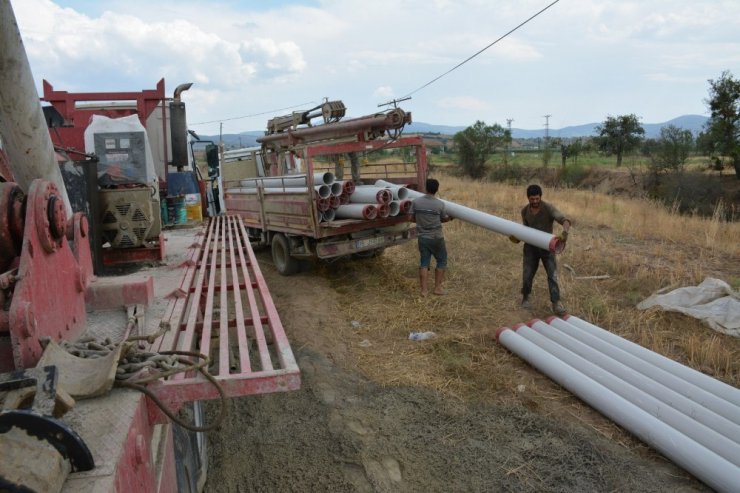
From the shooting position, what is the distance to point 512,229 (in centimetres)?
604

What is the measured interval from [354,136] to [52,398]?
21.2 ft

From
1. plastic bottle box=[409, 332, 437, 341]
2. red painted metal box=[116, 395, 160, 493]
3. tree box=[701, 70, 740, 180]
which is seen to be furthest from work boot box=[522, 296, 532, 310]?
tree box=[701, 70, 740, 180]

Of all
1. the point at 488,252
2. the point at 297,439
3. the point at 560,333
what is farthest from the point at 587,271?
the point at 297,439

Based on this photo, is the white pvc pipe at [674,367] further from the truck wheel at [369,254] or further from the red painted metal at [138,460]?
the truck wheel at [369,254]

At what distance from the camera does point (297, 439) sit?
12.8 ft

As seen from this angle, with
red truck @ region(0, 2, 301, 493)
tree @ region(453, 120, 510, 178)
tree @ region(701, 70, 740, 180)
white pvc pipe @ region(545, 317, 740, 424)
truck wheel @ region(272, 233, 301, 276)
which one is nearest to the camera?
red truck @ region(0, 2, 301, 493)

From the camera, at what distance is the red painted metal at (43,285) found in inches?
81.3

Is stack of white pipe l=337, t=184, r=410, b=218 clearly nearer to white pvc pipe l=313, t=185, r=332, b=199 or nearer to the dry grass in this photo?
white pvc pipe l=313, t=185, r=332, b=199

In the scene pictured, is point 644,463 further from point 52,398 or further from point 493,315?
point 52,398

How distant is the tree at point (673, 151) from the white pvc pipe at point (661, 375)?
74.7 feet

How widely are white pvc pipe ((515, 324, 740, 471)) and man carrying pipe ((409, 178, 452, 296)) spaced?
2054 mm

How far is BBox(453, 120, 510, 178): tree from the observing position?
30.9 meters

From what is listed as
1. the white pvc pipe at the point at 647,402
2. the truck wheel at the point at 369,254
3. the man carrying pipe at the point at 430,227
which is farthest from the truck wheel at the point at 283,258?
the white pvc pipe at the point at 647,402

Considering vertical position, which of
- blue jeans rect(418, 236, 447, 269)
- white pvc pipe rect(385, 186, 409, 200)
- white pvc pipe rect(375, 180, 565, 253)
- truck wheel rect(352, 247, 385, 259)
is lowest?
truck wheel rect(352, 247, 385, 259)
